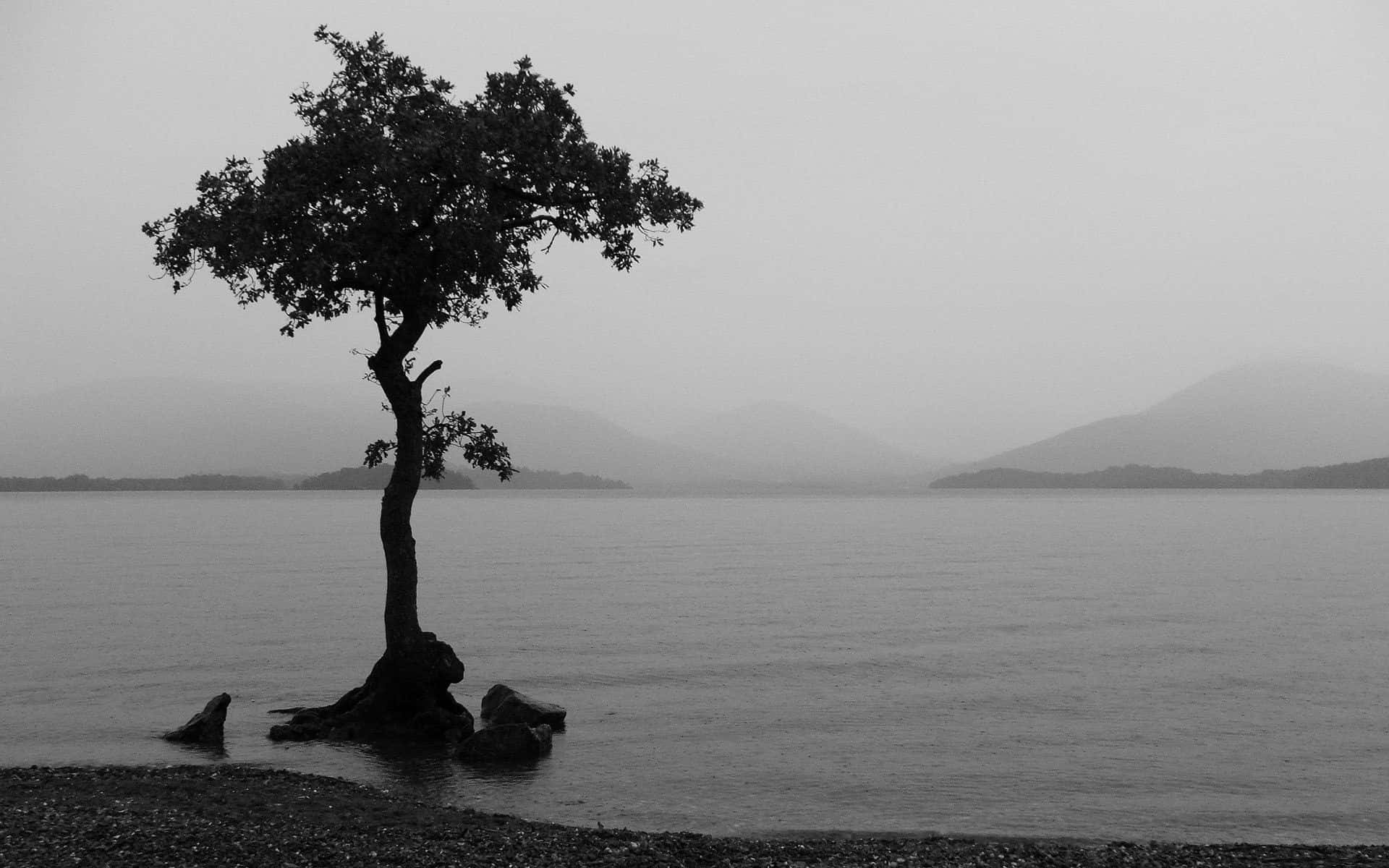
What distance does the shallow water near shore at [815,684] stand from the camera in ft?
63.7

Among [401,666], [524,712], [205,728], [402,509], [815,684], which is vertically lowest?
[815,684]

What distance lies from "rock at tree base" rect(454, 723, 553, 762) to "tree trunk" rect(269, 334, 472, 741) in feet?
5.51

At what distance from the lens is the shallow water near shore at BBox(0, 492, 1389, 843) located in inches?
764

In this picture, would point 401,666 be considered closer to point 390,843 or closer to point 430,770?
point 430,770

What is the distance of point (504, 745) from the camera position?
22.1 m

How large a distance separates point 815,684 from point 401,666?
522 inches

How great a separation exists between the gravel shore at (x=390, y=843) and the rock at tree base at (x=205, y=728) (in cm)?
555

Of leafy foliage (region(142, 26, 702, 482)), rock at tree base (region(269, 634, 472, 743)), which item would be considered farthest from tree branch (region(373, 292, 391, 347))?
rock at tree base (region(269, 634, 472, 743))

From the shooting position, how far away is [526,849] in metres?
14.7

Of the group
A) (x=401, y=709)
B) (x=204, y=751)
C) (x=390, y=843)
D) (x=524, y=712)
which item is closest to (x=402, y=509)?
(x=401, y=709)

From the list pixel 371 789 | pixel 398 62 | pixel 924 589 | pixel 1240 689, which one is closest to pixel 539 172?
pixel 398 62

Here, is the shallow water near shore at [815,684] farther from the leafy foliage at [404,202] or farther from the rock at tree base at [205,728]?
the leafy foliage at [404,202]

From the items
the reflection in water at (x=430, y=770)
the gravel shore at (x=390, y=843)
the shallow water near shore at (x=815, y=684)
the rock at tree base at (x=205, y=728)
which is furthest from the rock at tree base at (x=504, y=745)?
the rock at tree base at (x=205, y=728)

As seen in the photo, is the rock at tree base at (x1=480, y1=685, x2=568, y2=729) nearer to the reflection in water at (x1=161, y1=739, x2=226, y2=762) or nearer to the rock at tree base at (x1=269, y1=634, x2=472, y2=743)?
the rock at tree base at (x1=269, y1=634, x2=472, y2=743)
